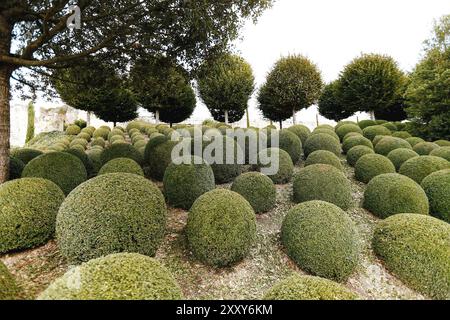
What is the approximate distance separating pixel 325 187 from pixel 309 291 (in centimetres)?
537

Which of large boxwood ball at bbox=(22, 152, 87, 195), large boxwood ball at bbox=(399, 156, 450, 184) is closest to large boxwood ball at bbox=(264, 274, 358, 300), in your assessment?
large boxwood ball at bbox=(22, 152, 87, 195)

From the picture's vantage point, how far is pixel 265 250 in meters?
6.52

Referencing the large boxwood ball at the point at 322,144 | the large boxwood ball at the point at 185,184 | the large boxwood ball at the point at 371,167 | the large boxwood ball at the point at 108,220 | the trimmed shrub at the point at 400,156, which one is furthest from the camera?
the large boxwood ball at the point at 322,144

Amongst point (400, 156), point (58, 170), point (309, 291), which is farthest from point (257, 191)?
point (400, 156)

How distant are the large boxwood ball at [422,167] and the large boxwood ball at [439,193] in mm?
942

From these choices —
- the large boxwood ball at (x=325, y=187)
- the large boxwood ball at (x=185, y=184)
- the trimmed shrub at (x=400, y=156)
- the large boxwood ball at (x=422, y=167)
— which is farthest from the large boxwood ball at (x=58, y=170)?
the trimmed shrub at (x=400, y=156)

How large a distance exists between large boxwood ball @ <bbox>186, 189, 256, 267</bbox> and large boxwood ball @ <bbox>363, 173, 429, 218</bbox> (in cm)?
Result: 452

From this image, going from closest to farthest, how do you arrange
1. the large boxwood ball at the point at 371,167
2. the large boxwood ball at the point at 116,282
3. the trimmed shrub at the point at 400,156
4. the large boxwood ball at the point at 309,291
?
the large boxwood ball at the point at 116,282
the large boxwood ball at the point at 309,291
the large boxwood ball at the point at 371,167
the trimmed shrub at the point at 400,156

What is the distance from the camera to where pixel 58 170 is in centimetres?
775

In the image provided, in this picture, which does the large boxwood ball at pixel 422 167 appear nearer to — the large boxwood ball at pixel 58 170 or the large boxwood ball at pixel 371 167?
the large boxwood ball at pixel 371 167

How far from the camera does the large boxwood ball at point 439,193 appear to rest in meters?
8.19

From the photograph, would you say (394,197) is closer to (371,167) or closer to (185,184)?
(371,167)
